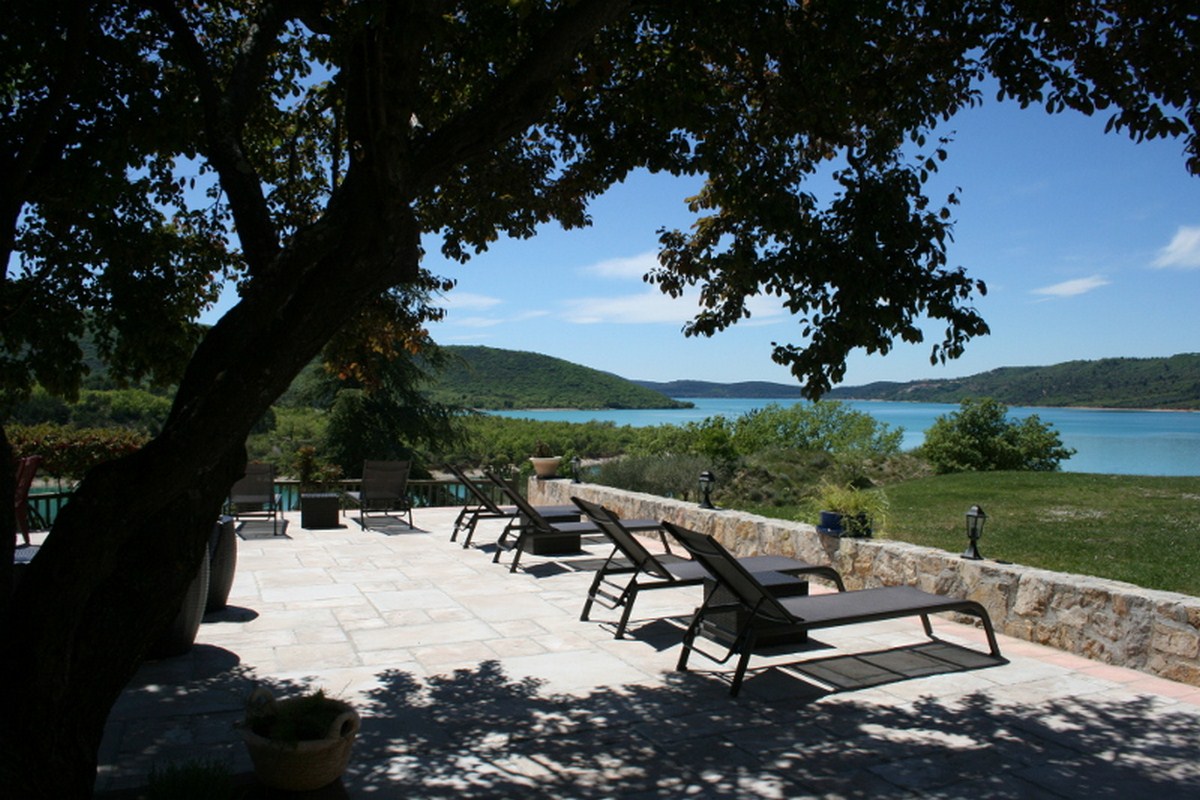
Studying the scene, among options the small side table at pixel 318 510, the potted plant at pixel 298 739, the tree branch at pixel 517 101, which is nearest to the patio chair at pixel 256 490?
the small side table at pixel 318 510

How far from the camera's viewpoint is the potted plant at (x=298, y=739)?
108 inches

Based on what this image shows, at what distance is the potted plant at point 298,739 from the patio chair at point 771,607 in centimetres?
205

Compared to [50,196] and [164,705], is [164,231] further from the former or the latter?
[164,705]

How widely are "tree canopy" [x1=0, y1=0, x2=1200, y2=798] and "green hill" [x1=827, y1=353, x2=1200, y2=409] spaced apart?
36848mm

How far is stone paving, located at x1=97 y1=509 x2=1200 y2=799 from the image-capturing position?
3.22 meters

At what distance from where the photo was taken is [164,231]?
583 cm

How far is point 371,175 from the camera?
257 cm

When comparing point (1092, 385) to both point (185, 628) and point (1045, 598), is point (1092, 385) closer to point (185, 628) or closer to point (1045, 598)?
point (1045, 598)

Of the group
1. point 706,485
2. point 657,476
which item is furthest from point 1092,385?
point 706,485

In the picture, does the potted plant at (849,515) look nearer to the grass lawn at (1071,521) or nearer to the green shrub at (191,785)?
the grass lawn at (1071,521)

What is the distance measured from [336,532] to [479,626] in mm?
4977

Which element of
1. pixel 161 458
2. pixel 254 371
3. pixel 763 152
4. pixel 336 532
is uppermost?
pixel 763 152

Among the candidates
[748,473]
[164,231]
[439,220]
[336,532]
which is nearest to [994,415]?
[748,473]

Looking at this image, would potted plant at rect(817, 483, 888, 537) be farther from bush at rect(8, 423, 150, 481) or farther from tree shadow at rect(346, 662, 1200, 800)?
bush at rect(8, 423, 150, 481)
